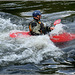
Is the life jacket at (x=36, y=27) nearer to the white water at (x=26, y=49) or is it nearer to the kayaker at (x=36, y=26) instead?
the kayaker at (x=36, y=26)

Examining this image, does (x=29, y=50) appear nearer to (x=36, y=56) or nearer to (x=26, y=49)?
(x=26, y=49)

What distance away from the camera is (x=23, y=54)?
6184mm

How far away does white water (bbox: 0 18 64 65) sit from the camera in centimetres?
587

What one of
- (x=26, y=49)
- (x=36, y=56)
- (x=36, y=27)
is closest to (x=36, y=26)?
(x=36, y=27)

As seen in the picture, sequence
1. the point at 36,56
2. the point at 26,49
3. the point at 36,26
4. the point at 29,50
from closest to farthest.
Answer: the point at 36,56, the point at 29,50, the point at 26,49, the point at 36,26

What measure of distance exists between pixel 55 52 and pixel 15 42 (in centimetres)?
173

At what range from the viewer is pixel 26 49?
6.63 metres

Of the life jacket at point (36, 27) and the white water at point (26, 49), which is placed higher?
the life jacket at point (36, 27)

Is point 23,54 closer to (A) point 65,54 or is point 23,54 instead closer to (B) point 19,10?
(A) point 65,54

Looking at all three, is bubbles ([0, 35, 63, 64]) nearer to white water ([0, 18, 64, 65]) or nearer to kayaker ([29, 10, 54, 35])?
white water ([0, 18, 64, 65])

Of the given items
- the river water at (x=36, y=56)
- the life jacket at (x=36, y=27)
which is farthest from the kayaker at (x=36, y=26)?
the river water at (x=36, y=56)

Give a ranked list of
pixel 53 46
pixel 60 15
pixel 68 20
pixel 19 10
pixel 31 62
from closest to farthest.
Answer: pixel 31 62, pixel 53 46, pixel 68 20, pixel 60 15, pixel 19 10

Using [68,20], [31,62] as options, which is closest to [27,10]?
[68,20]

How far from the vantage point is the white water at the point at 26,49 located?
231 inches
